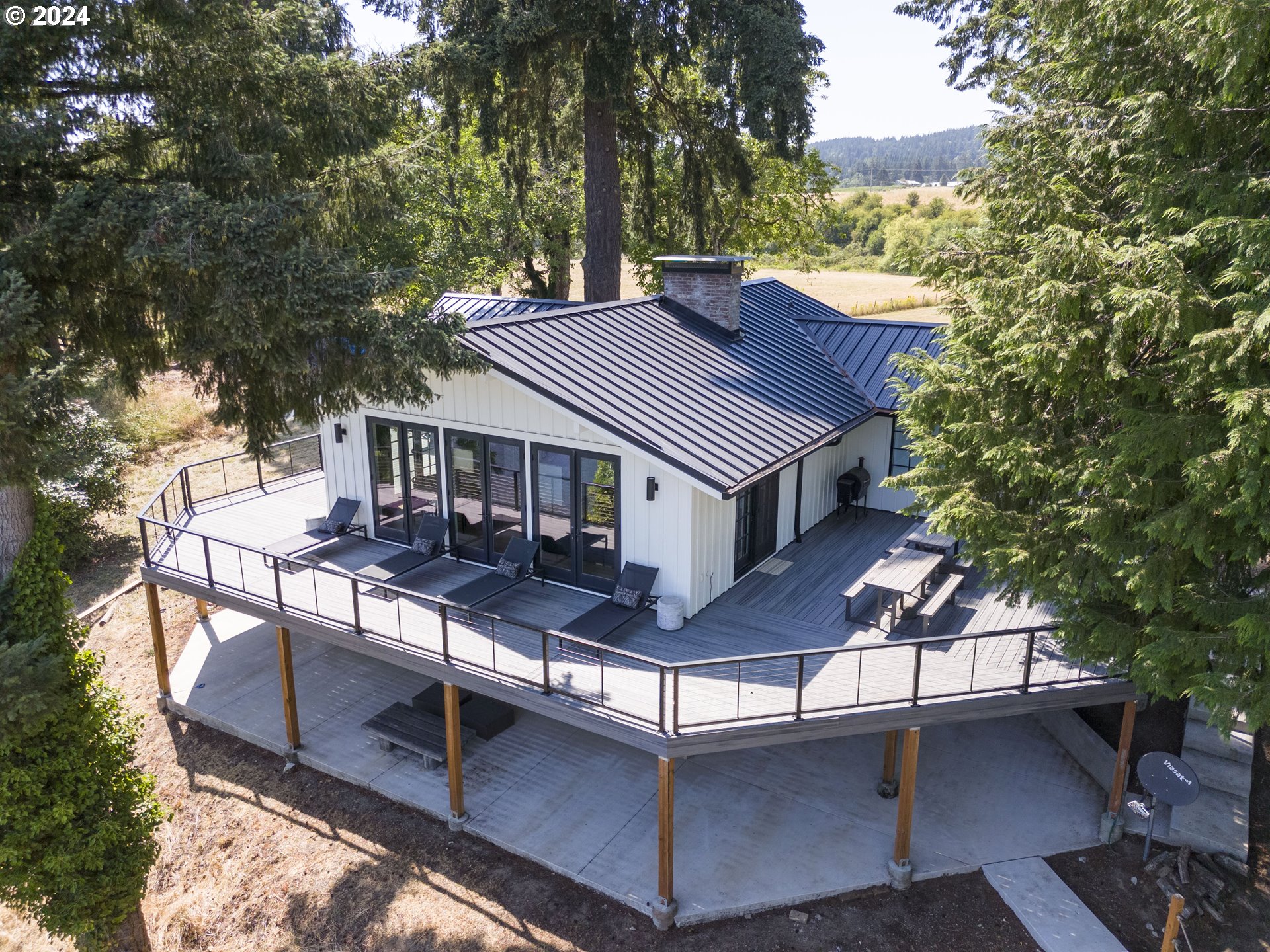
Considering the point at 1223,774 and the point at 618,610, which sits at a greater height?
the point at 618,610

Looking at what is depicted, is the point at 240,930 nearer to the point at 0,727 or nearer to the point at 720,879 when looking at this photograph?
the point at 0,727

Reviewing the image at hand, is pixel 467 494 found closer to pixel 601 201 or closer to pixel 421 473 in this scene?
pixel 421 473

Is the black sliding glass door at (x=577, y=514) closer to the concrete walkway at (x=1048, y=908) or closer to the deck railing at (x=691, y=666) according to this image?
the deck railing at (x=691, y=666)

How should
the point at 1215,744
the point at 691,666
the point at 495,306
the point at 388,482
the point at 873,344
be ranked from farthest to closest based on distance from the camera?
the point at 495,306 → the point at 873,344 → the point at 388,482 → the point at 1215,744 → the point at 691,666

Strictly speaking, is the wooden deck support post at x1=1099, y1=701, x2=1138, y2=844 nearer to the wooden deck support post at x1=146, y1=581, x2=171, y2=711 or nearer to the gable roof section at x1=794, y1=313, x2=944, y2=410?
the gable roof section at x1=794, y1=313, x2=944, y2=410

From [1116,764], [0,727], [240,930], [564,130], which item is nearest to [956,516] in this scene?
[1116,764]

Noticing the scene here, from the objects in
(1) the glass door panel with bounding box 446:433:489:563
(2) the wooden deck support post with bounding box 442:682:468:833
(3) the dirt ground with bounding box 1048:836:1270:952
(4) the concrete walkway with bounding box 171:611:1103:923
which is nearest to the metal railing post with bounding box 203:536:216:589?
(4) the concrete walkway with bounding box 171:611:1103:923

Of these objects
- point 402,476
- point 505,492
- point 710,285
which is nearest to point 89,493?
point 402,476
